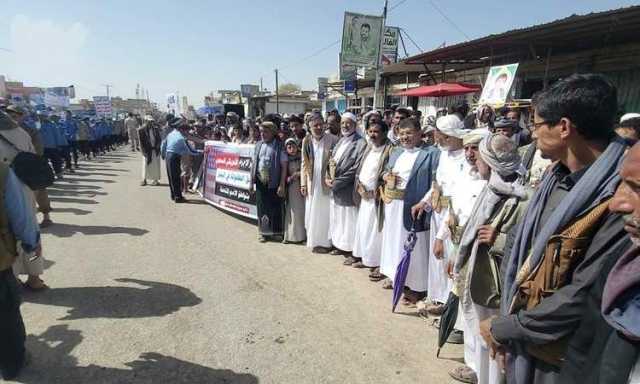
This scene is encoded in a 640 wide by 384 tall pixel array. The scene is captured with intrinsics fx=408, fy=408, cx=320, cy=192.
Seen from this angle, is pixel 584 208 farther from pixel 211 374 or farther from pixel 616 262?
pixel 211 374

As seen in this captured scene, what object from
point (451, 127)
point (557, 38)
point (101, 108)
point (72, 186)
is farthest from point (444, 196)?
point (101, 108)

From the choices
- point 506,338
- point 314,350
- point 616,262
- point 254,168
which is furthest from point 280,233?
point 616,262

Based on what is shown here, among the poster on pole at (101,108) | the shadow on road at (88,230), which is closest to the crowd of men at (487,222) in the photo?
the shadow on road at (88,230)

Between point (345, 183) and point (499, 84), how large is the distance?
4138 millimetres

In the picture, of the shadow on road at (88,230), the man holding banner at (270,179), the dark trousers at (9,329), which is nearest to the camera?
the dark trousers at (9,329)

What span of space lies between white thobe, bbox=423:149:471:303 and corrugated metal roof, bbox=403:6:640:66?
4.65m

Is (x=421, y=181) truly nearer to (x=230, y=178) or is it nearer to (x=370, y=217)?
(x=370, y=217)

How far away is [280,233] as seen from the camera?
20.0 feet

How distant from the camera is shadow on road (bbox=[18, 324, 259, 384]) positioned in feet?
8.91

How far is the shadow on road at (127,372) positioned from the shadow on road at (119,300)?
62 centimetres

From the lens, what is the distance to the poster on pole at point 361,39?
33.1ft

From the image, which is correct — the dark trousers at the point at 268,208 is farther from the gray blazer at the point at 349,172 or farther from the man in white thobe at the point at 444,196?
the man in white thobe at the point at 444,196

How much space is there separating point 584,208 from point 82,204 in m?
8.99

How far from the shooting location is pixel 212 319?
355 centimetres
